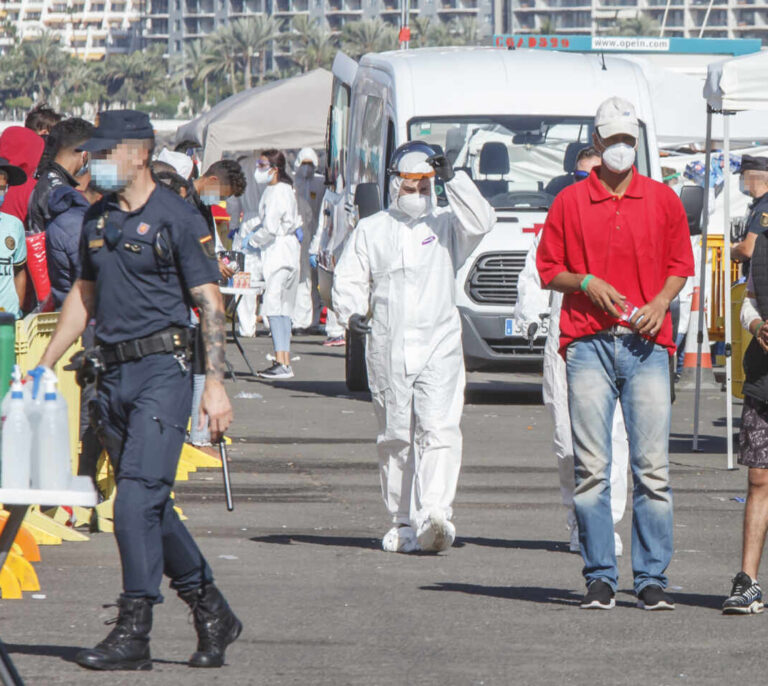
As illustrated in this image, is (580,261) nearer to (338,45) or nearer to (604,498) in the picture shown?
(604,498)

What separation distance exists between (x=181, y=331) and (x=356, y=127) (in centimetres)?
1124

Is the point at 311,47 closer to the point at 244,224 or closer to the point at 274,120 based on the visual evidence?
the point at 274,120

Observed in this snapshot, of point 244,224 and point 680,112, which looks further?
point 680,112

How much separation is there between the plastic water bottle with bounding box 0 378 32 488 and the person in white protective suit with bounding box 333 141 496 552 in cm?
351

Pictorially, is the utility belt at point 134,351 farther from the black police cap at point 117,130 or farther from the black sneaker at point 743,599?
the black sneaker at point 743,599

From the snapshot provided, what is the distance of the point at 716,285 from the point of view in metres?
17.1

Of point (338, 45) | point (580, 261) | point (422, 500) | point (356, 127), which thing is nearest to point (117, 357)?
point (580, 261)

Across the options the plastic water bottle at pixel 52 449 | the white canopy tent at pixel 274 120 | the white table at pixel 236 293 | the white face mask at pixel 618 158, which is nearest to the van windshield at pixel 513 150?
the white table at pixel 236 293

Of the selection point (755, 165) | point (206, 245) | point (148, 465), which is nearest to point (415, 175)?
point (206, 245)

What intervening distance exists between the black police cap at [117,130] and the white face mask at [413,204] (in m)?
2.71

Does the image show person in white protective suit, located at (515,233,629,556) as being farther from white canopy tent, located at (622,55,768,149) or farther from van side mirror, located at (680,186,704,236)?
white canopy tent, located at (622,55,768,149)

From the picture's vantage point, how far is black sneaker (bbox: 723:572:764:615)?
22.8ft

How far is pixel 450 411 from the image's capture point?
8578 mm

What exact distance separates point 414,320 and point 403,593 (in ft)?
5.41
